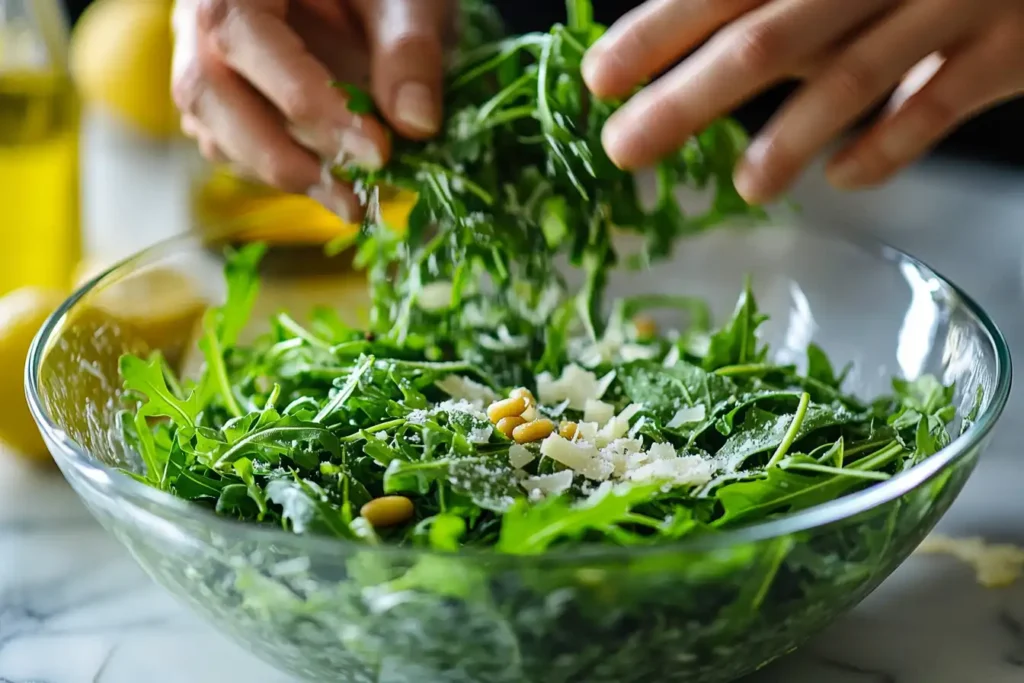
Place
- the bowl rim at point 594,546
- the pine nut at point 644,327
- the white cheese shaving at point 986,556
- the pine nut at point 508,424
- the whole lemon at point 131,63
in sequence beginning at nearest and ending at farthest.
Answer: the bowl rim at point 594,546 → the pine nut at point 508,424 → the white cheese shaving at point 986,556 → the pine nut at point 644,327 → the whole lemon at point 131,63

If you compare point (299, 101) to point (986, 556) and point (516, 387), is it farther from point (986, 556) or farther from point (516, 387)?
point (986, 556)

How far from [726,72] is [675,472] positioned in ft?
1.05

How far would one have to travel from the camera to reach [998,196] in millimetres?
1760

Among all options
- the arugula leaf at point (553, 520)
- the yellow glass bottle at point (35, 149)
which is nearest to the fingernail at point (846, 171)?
the arugula leaf at point (553, 520)

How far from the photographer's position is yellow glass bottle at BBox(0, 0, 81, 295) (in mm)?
1369

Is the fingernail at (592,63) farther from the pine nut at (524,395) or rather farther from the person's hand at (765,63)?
the pine nut at (524,395)

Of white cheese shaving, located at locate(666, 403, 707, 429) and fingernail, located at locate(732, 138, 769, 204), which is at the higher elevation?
fingernail, located at locate(732, 138, 769, 204)

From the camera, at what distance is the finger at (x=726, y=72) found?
854 millimetres

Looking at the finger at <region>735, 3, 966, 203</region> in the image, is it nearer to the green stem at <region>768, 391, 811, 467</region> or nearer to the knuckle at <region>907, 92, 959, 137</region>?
the knuckle at <region>907, 92, 959, 137</region>

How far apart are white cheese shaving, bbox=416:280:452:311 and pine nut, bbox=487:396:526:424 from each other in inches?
9.4

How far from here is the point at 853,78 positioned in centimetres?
89

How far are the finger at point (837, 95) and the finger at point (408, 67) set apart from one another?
0.30 m

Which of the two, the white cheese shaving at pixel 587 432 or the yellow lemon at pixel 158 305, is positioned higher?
the yellow lemon at pixel 158 305

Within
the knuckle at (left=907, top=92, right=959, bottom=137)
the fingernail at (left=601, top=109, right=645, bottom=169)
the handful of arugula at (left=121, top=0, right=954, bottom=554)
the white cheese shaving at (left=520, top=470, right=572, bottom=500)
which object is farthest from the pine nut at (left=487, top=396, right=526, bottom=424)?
the knuckle at (left=907, top=92, right=959, bottom=137)
